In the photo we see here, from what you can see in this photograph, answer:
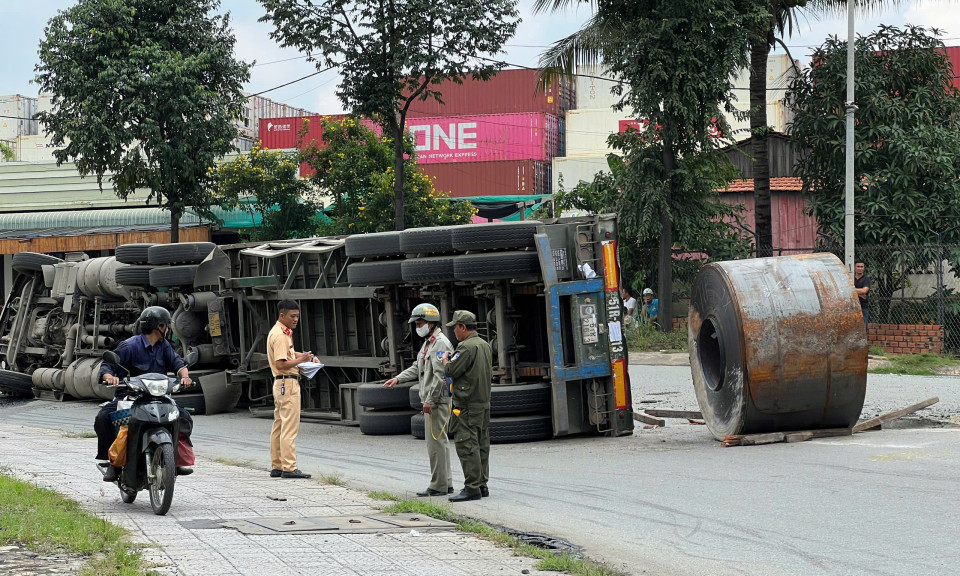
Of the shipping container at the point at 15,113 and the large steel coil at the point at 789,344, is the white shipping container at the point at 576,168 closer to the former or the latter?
the large steel coil at the point at 789,344

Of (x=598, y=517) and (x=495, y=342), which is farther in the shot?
(x=495, y=342)

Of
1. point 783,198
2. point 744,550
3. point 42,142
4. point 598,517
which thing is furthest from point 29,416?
point 42,142

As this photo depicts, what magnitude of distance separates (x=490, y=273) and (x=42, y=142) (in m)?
67.5

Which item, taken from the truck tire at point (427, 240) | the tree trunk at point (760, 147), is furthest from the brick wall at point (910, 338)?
the truck tire at point (427, 240)

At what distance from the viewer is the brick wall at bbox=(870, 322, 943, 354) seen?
21703 mm

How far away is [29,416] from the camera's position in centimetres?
1894

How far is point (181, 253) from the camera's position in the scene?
18.2 meters

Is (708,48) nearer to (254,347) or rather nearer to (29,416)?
(254,347)

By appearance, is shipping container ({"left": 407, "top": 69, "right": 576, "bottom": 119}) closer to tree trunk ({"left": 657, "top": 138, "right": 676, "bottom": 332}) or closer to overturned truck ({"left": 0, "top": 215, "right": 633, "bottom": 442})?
tree trunk ({"left": 657, "top": 138, "right": 676, "bottom": 332})

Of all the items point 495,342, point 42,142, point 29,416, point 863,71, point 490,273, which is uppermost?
point 42,142

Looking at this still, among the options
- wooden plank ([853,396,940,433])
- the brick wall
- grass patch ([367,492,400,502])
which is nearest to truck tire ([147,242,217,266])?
grass patch ([367,492,400,502])

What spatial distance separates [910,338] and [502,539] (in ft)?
55.0

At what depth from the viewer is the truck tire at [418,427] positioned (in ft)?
44.1

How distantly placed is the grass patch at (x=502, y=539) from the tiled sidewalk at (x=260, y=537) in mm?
92
